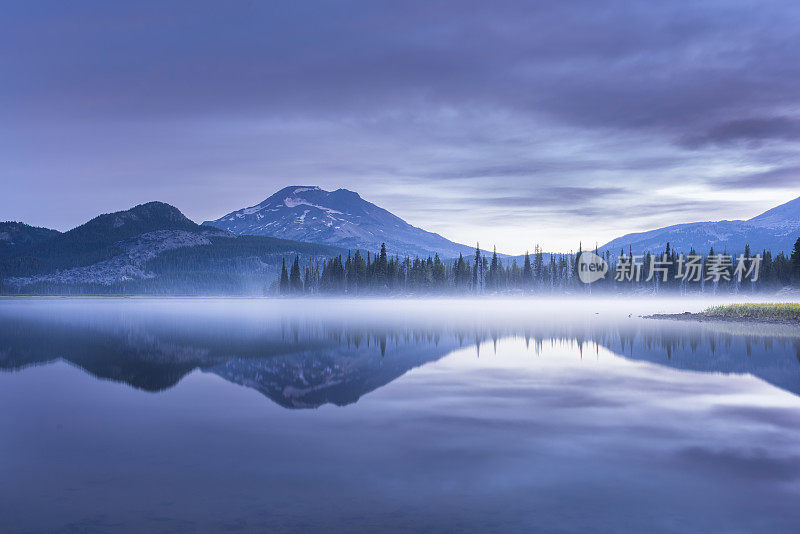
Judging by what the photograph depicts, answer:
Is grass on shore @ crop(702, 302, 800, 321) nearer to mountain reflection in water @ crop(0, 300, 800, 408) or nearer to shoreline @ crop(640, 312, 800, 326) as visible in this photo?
Result: shoreline @ crop(640, 312, 800, 326)

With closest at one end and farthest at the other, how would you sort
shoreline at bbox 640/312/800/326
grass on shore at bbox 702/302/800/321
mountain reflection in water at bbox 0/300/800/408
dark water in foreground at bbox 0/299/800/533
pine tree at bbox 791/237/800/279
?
dark water in foreground at bbox 0/299/800/533
mountain reflection in water at bbox 0/300/800/408
shoreline at bbox 640/312/800/326
grass on shore at bbox 702/302/800/321
pine tree at bbox 791/237/800/279

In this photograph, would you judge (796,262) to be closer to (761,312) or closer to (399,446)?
(761,312)

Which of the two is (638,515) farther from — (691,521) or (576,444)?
(576,444)

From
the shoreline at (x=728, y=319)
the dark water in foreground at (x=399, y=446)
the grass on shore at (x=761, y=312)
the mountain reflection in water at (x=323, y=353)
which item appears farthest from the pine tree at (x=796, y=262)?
the dark water in foreground at (x=399, y=446)

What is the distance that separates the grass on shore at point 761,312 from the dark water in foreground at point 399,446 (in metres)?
44.6

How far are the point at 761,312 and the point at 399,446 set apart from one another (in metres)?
75.0

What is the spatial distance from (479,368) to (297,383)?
9.88 meters

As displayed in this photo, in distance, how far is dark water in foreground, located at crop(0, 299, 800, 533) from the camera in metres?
10.6

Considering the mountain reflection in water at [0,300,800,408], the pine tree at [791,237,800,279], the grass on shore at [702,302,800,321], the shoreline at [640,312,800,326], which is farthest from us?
the pine tree at [791,237,800,279]

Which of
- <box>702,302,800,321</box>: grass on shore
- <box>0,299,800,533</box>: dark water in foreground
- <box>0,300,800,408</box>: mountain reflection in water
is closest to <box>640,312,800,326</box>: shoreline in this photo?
<box>702,302,800,321</box>: grass on shore

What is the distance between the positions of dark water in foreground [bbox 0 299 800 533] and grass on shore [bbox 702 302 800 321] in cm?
4459

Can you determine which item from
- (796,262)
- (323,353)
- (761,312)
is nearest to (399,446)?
(323,353)

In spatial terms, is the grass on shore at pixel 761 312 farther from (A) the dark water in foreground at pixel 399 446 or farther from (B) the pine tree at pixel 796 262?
(B) the pine tree at pixel 796 262

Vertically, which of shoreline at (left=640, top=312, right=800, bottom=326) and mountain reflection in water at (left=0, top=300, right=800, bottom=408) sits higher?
mountain reflection in water at (left=0, top=300, right=800, bottom=408)
